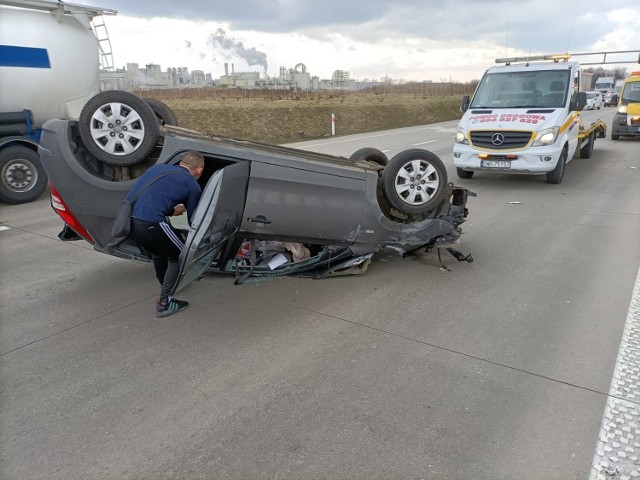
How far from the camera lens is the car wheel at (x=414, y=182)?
4836 millimetres

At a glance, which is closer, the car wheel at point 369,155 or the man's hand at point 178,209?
the man's hand at point 178,209

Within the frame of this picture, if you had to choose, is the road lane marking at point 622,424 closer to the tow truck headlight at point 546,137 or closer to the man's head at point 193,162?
the man's head at point 193,162

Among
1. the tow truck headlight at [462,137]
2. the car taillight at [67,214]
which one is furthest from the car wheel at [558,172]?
the car taillight at [67,214]

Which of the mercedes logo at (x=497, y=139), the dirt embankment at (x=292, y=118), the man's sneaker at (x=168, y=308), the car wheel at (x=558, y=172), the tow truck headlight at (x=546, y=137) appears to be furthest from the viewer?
the dirt embankment at (x=292, y=118)

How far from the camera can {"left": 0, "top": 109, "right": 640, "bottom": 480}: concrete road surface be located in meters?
2.51

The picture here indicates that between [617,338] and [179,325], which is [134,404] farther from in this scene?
[617,338]

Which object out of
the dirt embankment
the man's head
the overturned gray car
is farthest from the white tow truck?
the dirt embankment

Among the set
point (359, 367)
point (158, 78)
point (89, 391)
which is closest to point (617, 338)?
point (359, 367)

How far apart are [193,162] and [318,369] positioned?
6.43ft

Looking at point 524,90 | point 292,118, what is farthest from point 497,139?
point 292,118

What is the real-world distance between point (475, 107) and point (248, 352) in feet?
27.6

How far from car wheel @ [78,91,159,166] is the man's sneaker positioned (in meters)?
1.32

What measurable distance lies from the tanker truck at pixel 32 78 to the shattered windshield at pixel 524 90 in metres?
8.24

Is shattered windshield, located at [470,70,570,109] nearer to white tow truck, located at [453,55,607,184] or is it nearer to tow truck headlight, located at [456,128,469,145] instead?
white tow truck, located at [453,55,607,184]
